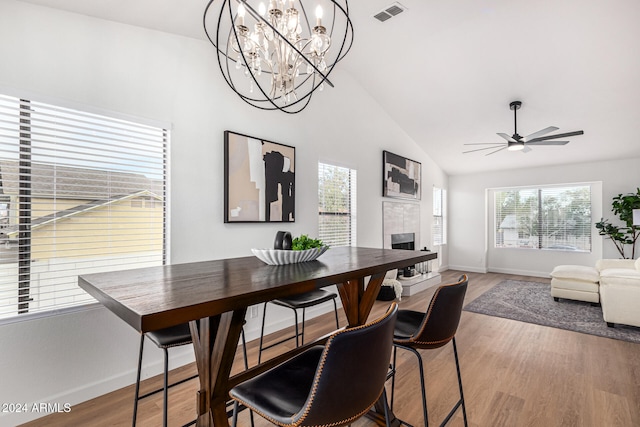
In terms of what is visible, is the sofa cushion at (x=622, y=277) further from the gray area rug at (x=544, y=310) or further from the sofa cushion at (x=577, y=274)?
the sofa cushion at (x=577, y=274)

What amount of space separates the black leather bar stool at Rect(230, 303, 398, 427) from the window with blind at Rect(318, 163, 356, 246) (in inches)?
110

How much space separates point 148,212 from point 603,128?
605 centimetres

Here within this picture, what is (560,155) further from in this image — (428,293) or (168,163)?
(168,163)

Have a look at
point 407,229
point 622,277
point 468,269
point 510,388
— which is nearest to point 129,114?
point 510,388

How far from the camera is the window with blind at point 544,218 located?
6.13 metres

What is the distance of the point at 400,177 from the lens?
5340mm

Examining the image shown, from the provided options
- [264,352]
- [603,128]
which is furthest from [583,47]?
[264,352]

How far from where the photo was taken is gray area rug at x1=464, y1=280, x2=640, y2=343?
11.2 ft

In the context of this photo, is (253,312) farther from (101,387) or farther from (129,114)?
(129,114)

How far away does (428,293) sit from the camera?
5027 mm

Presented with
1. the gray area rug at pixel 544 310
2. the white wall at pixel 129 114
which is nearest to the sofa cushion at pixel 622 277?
the gray area rug at pixel 544 310

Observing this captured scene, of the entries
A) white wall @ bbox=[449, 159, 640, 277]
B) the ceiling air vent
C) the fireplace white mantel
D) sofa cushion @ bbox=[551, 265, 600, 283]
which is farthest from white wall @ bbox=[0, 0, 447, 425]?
white wall @ bbox=[449, 159, 640, 277]

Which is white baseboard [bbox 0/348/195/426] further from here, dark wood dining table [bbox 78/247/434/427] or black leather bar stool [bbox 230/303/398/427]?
black leather bar stool [bbox 230/303/398/427]

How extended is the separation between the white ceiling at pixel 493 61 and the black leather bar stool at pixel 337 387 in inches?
98.3
